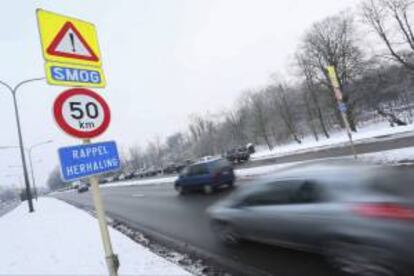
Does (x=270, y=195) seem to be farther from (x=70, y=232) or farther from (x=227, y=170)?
(x=227, y=170)

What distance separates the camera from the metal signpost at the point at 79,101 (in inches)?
150

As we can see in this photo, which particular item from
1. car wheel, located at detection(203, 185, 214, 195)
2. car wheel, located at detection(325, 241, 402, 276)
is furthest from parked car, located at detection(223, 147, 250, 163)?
car wheel, located at detection(325, 241, 402, 276)

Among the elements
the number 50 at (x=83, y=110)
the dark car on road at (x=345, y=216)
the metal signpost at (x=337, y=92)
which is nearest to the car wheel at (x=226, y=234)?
the dark car on road at (x=345, y=216)

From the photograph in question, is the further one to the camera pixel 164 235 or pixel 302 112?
pixel 302 112

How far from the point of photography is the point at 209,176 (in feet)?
55.8

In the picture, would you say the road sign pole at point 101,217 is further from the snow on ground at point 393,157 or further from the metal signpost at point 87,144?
the snow on ground at point 393,157

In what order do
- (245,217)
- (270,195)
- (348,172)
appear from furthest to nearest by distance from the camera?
(245,217) → (270,195) → (348,172)

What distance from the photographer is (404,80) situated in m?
41.3

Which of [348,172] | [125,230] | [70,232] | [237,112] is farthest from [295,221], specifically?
[237,112]

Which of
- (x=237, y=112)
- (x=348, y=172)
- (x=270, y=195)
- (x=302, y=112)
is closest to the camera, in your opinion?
(x=348, y=172)

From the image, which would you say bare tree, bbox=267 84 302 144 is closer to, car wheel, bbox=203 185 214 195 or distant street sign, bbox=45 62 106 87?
car wheel, bbox=203 185 214 195

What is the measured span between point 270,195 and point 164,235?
474 cm

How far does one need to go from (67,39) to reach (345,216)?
13.9ft

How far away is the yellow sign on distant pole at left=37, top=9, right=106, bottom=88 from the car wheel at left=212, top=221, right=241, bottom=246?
14.3ft
